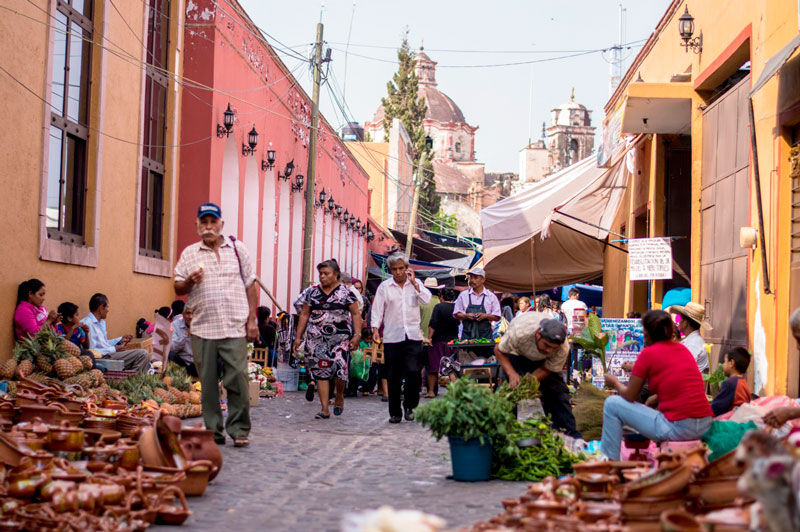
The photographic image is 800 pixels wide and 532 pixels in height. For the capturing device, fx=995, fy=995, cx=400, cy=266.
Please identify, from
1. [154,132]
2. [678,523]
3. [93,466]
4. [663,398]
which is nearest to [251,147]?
[154,132]

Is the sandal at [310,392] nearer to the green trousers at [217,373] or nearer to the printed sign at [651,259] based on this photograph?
the printed sign at [651,259]

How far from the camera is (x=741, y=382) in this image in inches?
327

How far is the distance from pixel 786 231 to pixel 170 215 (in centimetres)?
Result: 1044

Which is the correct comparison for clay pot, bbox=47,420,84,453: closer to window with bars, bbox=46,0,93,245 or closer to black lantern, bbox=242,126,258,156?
window with bars, bbox=46,0,93,245

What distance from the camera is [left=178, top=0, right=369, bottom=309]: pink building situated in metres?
17.6

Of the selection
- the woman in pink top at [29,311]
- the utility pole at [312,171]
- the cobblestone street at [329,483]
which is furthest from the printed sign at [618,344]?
the utility pole at [312,171]

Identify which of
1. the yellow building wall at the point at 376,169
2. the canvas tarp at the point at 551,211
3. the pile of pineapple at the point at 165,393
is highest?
the yellow building wall at the point at 376,169

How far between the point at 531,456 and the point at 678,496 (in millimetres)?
2446

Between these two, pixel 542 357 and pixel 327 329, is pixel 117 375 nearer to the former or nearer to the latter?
pixel 327 329

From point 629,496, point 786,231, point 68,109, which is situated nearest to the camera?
point 629,496

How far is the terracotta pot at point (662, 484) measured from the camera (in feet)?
15.0

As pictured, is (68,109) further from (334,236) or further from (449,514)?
(334,236)

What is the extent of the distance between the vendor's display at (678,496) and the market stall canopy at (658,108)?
9.18 meters

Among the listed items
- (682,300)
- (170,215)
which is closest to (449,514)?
(682,300)
